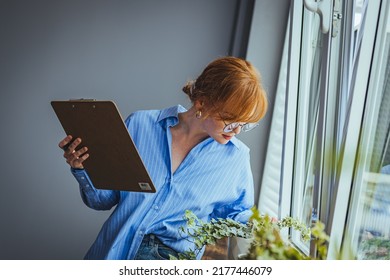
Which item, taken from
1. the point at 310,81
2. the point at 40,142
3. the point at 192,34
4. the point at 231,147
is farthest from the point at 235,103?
the point at 40,142

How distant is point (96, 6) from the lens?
304 cm

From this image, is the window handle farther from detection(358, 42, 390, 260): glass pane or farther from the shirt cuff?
the shirt cuff

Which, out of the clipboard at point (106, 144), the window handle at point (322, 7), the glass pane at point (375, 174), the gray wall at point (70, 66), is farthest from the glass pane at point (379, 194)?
the gray wall at point (70, 66)

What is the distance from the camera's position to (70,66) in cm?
307

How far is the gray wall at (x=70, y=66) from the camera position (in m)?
3.03

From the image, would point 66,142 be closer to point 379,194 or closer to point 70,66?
point 379,194

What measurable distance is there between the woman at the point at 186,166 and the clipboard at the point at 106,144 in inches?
1.4

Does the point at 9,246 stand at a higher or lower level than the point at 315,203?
lower

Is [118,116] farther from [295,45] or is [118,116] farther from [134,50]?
[134,50]

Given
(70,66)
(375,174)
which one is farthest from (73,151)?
(70,66)

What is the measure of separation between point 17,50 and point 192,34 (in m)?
0.81

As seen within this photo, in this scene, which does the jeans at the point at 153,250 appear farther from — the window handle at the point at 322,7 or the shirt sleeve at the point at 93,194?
the window handle at the point at 322,7

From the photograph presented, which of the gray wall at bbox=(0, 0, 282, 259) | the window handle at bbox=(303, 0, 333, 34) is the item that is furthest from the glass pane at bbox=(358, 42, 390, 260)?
the gray wall at bbox=(0, 0, 282, 259)

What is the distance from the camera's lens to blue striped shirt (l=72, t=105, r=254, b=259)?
162cm
